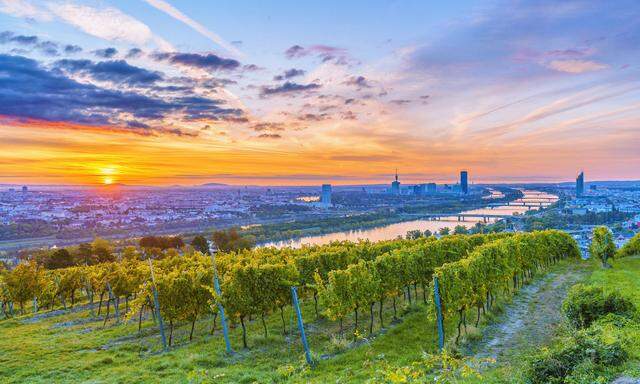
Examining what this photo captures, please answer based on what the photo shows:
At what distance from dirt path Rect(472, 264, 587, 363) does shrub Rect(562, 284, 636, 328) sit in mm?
1529

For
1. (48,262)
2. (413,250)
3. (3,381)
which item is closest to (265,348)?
(3,381)

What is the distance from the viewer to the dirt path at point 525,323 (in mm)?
11609

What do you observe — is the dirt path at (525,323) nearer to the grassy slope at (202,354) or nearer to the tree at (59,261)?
the grassy slope at (202,354)

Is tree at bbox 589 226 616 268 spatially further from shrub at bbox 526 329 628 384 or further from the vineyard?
shrub at bbox 526 329 628 384

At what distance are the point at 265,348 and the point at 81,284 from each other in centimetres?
1881

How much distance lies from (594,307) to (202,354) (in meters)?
12.4

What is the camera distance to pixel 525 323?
1432cm

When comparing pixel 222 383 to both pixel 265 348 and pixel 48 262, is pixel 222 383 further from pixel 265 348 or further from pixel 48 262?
pixel 48 262

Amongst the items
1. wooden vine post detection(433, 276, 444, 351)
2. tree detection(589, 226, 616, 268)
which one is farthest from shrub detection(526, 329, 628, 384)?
tree detection(589, 226, 616, 268)

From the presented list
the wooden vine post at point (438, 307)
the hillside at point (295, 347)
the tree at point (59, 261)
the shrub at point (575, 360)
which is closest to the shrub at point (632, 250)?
the hillside at point (295, 347)

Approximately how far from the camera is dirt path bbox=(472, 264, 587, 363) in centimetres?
1161

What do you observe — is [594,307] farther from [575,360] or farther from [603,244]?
[603,244]

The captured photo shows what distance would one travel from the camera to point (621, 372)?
6.76 m

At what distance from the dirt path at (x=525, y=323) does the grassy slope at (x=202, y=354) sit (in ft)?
4.86
